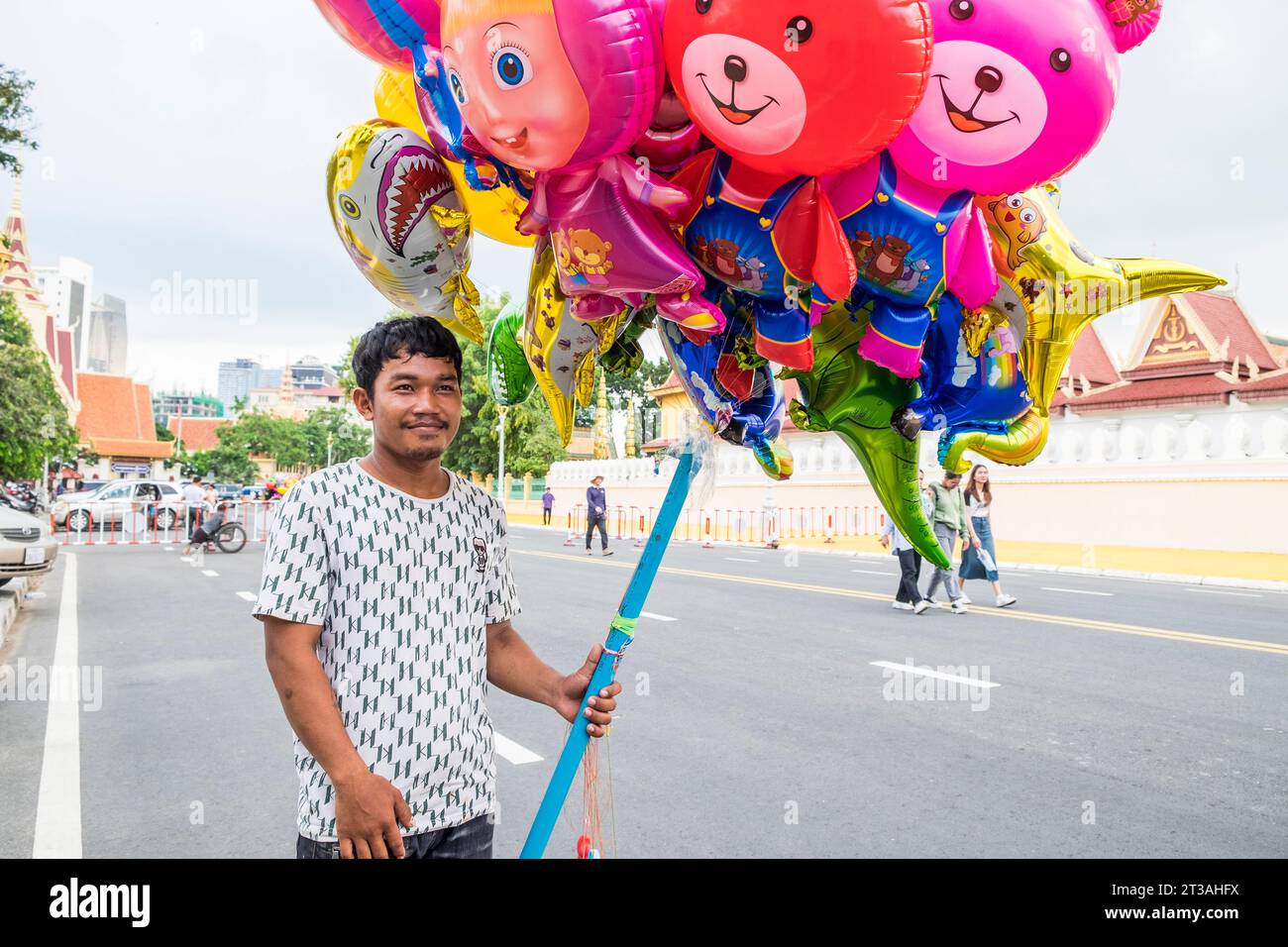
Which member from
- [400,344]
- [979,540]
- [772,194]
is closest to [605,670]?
[400,344]

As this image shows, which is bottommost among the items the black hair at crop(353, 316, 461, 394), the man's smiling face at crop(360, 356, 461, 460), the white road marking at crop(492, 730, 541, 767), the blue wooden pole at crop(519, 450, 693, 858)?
the white road marking at crop(492, 730, 541, 767)

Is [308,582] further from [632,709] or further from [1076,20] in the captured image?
[632,709]

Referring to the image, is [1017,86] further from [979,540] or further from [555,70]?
[979,540]

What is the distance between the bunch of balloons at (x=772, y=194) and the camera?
4.60 feet

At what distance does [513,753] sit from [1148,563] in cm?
1408

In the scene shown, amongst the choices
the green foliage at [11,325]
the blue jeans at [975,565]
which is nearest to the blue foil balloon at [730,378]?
the blue jeans at [975,565]

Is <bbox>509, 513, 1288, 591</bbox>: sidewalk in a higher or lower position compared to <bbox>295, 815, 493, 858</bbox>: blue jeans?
lower

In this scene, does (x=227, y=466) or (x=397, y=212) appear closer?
(x=397, y=212)

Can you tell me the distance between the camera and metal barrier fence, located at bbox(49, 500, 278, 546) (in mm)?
20906

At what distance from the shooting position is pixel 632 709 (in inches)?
223

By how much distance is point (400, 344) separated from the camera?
185 centimetres

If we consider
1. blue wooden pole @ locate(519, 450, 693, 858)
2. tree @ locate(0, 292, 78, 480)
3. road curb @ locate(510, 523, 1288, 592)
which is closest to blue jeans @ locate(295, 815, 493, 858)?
blue wooden pole @ locate(519, 450, 693, 858)

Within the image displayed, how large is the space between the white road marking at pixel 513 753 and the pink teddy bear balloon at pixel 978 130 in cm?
366

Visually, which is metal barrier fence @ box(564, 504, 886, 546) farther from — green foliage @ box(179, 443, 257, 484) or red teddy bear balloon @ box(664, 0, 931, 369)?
green foliage @ box(179, 443, 257, 484)
